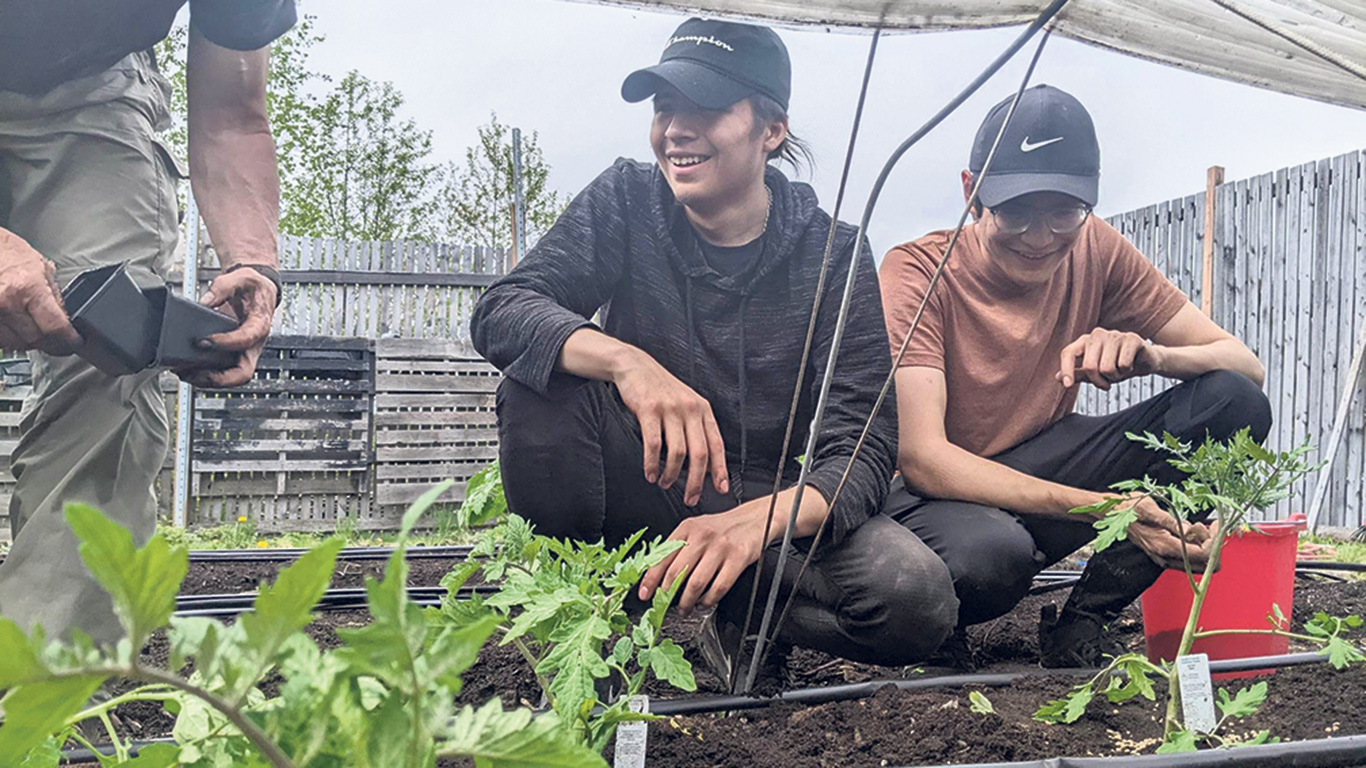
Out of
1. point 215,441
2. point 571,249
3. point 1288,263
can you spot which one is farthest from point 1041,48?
point 215,441

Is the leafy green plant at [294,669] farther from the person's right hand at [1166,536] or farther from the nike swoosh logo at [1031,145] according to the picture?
the nike swoosh logo at [1031,145]

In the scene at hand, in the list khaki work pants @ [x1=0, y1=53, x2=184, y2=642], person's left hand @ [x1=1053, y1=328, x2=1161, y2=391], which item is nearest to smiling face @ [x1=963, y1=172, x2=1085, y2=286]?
person's left hand @ [x1=1053, y1=328, x2=1161, y2=391]

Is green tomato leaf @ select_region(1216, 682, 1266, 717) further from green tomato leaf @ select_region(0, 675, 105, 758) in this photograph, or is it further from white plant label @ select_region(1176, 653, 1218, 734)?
green tomato leaf @ select_region(0, 675, 105, 758)

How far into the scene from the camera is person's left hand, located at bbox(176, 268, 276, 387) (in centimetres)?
159

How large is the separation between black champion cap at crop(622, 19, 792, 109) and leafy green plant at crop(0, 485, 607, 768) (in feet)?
4.48

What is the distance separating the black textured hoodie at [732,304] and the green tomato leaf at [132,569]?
1.39 metres

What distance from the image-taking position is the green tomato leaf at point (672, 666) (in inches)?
40.9

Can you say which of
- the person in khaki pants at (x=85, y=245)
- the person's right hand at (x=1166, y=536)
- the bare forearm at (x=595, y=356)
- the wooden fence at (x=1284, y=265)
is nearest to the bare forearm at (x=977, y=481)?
the person's right hand at (x=1166, y=536)

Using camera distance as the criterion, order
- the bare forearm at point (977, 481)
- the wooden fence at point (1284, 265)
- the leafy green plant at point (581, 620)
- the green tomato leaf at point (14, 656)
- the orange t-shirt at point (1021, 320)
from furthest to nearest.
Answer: the wooden fence at point (1284, 265), the orange t-shirt at point (1021, 320), the bare forearm at point (977, 481), the leafy green plant at point (581, 620), the green tomato leaf at point (14, 656)

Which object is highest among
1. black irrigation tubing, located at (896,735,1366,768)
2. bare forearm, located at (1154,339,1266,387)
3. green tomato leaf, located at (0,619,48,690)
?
bare forearm, located at (1154,339,1266,387)

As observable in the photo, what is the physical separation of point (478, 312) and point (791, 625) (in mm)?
727

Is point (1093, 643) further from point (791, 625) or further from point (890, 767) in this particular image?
point (890, 767)

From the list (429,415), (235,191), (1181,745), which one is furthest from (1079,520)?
(429,415)

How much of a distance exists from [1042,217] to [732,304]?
2.11ft
